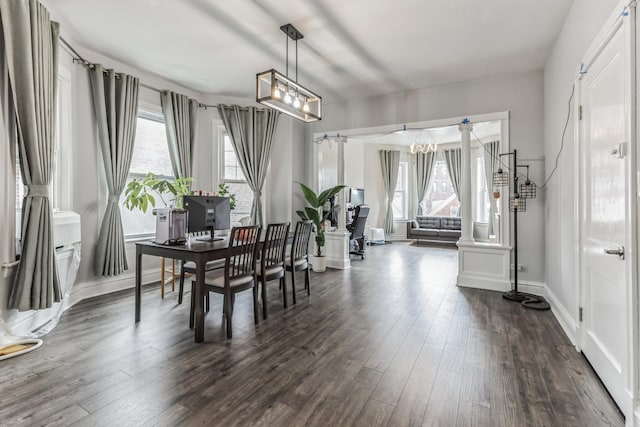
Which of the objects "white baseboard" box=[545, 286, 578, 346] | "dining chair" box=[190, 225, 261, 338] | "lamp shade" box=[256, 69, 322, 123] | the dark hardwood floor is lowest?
the dark hardwood floor

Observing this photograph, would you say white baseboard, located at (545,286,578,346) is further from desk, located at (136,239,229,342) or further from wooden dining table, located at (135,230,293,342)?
desk, located at (136,239,229,342)

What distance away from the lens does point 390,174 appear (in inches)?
362

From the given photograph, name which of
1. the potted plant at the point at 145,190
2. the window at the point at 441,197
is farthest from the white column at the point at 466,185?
the window at the point at 441,197

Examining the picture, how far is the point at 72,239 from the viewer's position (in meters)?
3.22

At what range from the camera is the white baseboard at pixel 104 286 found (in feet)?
11.5

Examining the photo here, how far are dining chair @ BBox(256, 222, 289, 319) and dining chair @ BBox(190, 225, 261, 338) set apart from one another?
15 centimetres

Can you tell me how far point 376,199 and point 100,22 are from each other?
7458 mm

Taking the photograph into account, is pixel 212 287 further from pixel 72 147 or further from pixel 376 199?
pixel 376 199

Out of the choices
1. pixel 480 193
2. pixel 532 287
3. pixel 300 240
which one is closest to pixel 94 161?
pixel 300 240

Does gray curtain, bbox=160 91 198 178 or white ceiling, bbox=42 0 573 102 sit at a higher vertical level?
white ceiling, bbox=42 0 573 102

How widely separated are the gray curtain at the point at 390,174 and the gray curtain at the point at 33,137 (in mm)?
7754

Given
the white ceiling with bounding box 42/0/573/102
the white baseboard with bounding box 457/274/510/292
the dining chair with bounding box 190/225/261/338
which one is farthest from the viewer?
the white baseboard with bounding box 457/274/510/292

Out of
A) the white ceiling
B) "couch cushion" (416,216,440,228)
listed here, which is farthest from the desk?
"couch cushion" (416,216,440,228)

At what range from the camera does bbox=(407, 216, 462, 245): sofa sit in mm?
8164
